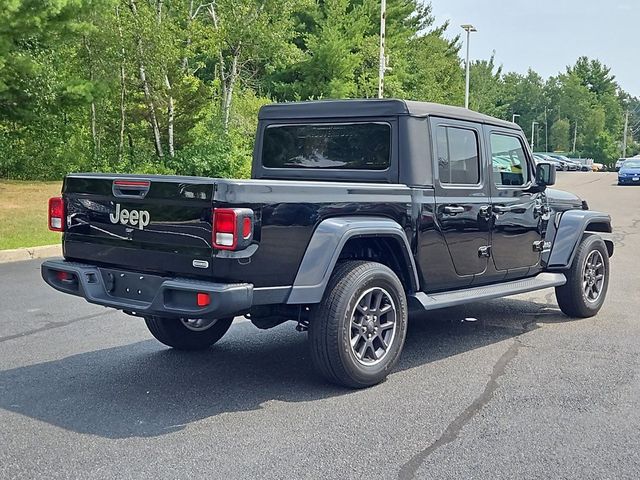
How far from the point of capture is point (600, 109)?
346 feet

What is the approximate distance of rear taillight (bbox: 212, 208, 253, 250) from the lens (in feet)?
14.6

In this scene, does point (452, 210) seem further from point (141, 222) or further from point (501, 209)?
point (141, 222)

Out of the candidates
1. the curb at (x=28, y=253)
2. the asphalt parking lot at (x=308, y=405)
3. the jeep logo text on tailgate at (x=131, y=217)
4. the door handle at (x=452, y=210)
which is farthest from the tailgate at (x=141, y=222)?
the curb at (x=28, y=253)

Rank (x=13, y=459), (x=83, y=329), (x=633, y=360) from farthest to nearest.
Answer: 1. (x=83, y=329)
2. (x=633, y=360)
3. (x=13, y=459)

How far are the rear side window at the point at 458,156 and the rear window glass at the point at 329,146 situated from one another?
0.47 meters

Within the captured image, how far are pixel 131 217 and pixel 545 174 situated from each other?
3900 mm

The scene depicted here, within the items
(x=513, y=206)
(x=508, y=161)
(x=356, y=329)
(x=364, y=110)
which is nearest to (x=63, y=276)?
(x=356, y=329)

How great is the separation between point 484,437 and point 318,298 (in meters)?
1.35

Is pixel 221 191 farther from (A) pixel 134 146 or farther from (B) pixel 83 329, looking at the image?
(A) pixel 134 146

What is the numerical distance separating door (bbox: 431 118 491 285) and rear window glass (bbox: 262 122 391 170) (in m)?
0.44

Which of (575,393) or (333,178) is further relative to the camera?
(333,178)

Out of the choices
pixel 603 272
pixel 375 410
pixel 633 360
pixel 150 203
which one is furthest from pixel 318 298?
pixel 603 272

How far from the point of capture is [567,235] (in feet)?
24.5

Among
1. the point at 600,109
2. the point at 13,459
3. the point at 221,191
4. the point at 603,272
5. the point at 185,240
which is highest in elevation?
the point at 600,109
